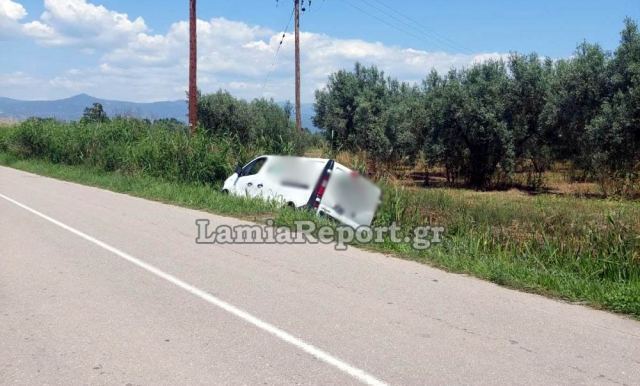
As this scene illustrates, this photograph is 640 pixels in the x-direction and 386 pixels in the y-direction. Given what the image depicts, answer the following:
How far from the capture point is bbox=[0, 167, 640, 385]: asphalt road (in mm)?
4426

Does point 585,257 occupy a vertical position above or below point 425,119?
below

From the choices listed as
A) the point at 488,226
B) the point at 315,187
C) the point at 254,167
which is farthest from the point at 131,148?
the point at 488,226

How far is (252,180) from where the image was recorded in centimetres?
1520

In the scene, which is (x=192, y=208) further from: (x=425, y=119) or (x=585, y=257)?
(x=425, y=119)

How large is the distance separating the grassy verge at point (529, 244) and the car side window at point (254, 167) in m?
1.93

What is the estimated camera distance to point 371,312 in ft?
19.6

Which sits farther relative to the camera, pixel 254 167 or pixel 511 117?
pixel 511 117

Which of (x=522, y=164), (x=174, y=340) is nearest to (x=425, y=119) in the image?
(x=522, y=164)

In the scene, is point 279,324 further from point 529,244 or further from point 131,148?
point 131,148

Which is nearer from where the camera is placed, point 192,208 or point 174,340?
point 174,340

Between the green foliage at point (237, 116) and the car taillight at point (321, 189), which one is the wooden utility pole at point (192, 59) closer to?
the car taillight at point (321, 189)

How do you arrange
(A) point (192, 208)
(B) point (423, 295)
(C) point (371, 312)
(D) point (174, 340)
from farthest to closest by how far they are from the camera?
(A) point (192, 208) < (B) point (423, 295) < (C) point (371, 312) < (D) point (174, 340)

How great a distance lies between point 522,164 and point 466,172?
3.00 meters

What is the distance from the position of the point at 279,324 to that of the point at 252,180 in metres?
9.90
